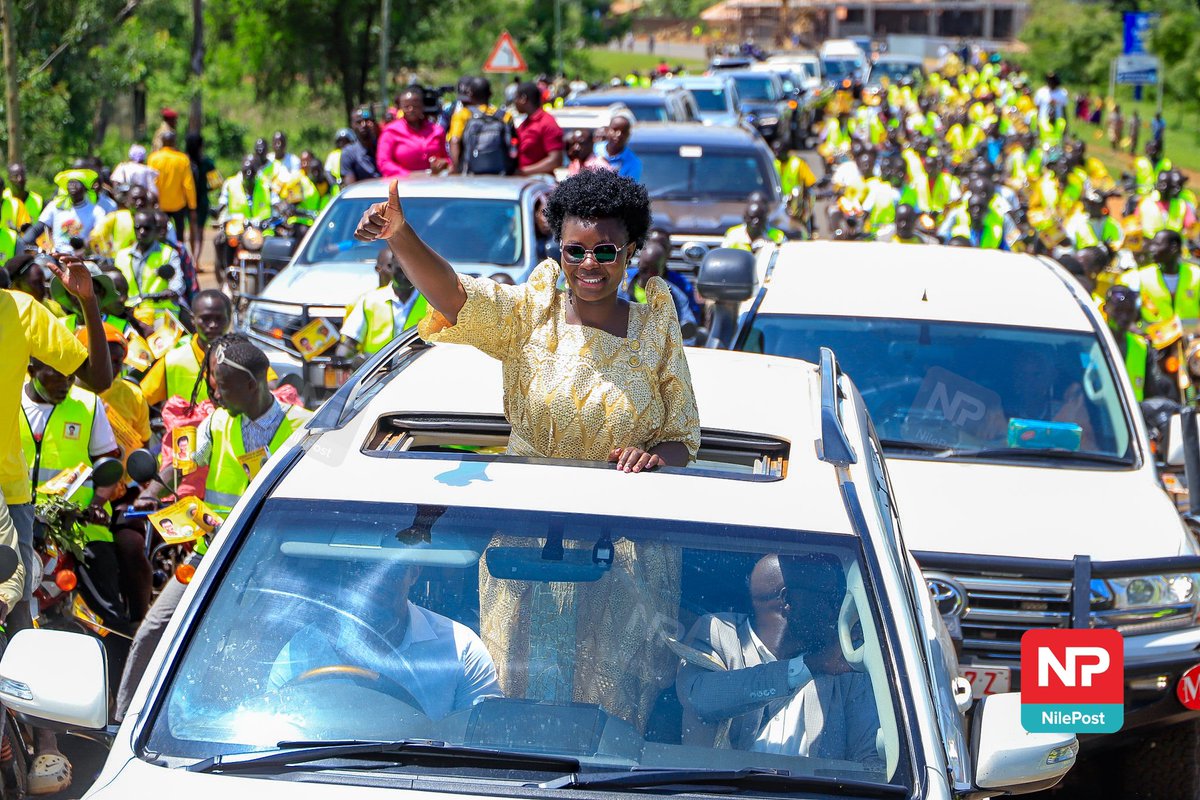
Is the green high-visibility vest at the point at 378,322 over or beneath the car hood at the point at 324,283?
over

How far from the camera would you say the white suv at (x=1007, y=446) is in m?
5.62

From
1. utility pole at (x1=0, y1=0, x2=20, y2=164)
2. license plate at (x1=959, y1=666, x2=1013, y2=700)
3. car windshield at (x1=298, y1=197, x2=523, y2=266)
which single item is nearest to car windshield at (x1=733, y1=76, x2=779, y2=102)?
utility pole at (x1=0, y1=0, x2=20, y2=164)

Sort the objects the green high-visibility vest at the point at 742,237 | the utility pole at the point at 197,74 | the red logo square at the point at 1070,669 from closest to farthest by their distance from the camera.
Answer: the red logo square at the point at 1070,669 < the green high-visibility vest at the point at 742,237 < the utility pole at the point at 197,74

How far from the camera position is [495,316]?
404 cm

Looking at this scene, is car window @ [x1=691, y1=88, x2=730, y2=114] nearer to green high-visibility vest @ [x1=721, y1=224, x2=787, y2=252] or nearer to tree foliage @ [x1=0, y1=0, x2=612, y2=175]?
tree foliage @ [x1=0, y1=0, x2=612, y2=175]

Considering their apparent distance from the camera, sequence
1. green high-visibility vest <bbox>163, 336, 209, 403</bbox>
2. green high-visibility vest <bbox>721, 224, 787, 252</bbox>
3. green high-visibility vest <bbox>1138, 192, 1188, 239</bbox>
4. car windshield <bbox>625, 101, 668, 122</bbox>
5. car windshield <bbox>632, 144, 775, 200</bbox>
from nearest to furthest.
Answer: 1. green high-visibility vest <bbox>163, 336, 209, 403</bbox>
2. green high-visibility vest <bbox>721, 224, 787, 252</bbox>
3. car windshield <bbox>632, 144, 775, 200</bbox>
4. green high-visibility vest <bbox>1138, 192, 1188, 239</bbox>
5. car windshield <bbox>625, 101, 668, 122</bbox>

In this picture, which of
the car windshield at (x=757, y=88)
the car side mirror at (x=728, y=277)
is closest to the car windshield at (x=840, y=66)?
the car windshield at (x=757, y=88)

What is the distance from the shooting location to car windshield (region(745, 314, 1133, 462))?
652 cm

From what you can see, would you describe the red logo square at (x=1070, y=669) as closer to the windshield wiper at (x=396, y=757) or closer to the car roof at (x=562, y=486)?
→ the car roof at (x=562, y=486)

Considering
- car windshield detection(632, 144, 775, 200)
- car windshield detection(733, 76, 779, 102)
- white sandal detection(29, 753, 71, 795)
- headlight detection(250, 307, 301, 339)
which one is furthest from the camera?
car windshield detection(733, 76, 779, 102)

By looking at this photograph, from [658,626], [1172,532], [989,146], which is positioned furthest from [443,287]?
[989,146]

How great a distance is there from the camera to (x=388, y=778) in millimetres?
3115

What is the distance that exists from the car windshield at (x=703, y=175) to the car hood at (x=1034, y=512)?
30.0 feet

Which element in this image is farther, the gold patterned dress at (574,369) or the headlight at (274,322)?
the headlight at (274,322)
